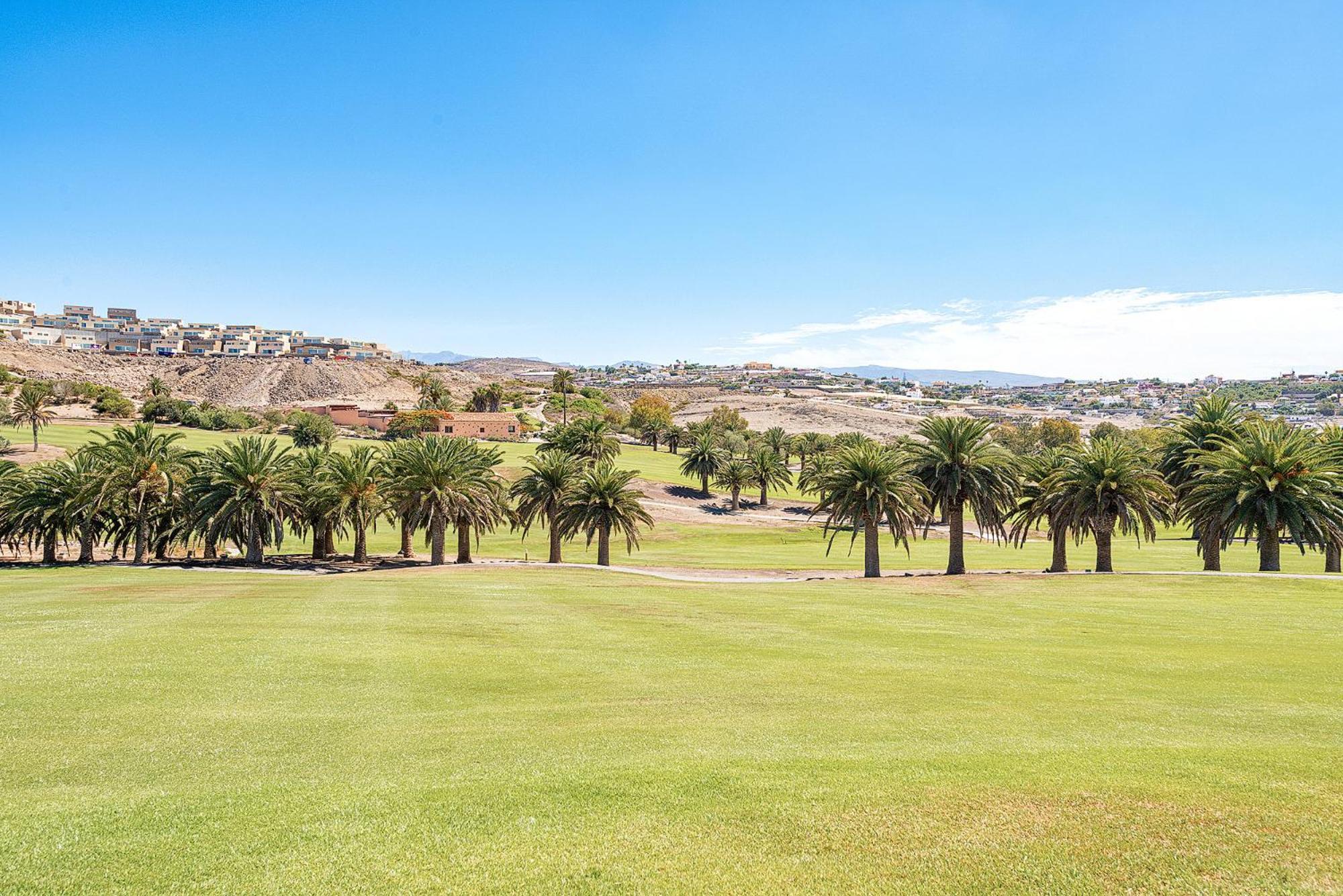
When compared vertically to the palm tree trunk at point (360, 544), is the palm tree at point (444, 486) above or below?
above

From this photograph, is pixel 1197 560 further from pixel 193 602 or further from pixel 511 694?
pixel 193 602

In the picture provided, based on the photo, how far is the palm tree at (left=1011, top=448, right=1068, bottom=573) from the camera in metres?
40.8

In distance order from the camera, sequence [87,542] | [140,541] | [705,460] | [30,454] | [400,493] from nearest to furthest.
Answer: [87,542] < [140,541] < [400,493] < [30,454] < [705,460]

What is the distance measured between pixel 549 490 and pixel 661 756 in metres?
41.2

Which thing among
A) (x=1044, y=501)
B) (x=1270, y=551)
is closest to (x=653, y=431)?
(x=1044, y=501)

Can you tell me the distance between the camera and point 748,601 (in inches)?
1174

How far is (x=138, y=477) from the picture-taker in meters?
46.4

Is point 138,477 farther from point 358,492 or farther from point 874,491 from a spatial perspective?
point 874,491

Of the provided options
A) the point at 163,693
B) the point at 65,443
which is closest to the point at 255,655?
the point at 163,693

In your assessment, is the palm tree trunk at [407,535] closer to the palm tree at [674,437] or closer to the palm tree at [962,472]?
the palm tree at [962,472]

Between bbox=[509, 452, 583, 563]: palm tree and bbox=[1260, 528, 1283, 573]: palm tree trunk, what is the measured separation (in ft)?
127

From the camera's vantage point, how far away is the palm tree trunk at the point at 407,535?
156 ft

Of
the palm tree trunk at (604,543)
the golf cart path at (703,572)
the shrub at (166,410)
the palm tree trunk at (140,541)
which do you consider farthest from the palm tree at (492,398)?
the golf cart path at (703,572)

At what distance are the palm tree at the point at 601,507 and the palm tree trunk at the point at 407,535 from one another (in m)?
9.70
